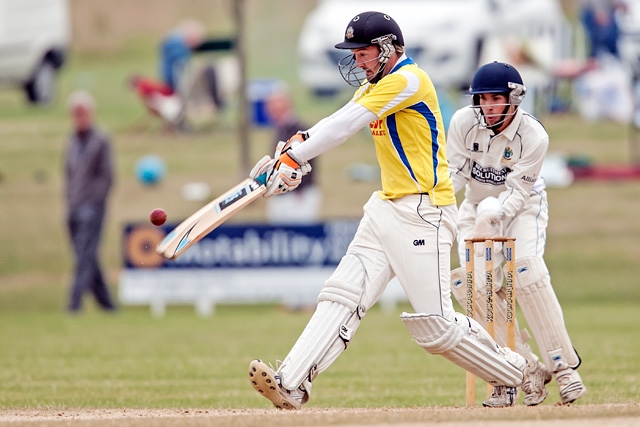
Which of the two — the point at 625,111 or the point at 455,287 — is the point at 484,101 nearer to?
the point at 455,287

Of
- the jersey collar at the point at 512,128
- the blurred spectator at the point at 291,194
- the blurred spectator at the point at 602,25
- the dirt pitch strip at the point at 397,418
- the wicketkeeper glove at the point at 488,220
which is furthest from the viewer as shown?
the blurred spectator at the point at 602,25

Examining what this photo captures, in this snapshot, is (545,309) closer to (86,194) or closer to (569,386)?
(569,386)

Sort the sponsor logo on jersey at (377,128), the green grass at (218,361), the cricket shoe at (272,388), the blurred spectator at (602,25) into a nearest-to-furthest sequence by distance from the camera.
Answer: the cricket shoe at (272,388) → the sponsor logo on jersey at (377,128) → the green grass at (218,361) → the blurred spectator at (602,25)

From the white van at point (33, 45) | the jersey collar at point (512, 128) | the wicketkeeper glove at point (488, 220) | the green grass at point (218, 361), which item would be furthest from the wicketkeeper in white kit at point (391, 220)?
the white van at point (33, 45)

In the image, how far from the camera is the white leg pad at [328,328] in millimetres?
6965

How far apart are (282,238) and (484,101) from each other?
26.0ft

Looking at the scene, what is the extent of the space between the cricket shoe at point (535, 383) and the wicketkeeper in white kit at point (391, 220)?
33.4 inches

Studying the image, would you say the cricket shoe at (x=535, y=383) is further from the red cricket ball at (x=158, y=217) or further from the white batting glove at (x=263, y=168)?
the red cricket ball at (x=158, y=217)

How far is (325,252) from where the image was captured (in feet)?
50.1

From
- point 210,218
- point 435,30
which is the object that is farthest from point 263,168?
point 435,30

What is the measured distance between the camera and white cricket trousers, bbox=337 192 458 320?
23.0ft

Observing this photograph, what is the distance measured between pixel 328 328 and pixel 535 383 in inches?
65.2

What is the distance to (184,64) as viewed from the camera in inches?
937

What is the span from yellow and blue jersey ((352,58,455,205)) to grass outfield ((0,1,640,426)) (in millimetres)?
1246
